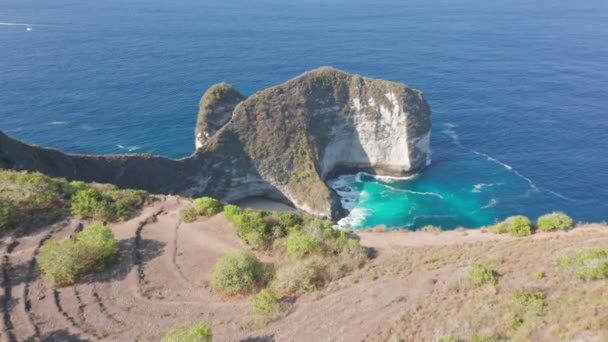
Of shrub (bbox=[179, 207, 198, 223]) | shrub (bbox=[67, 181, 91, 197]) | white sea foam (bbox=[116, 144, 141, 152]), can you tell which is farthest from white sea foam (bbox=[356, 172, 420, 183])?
shrub (bbox=[67, 181, 91, 197])

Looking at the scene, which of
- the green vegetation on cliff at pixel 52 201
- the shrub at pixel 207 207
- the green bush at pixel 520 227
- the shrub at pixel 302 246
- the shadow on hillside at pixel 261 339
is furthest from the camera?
the shrub at pixel 207 207

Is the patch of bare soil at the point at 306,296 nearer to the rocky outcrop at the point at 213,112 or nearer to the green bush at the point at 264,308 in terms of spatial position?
the green bush at the point at 264,308

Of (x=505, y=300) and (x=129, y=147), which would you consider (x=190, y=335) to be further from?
(x=129, y=147)

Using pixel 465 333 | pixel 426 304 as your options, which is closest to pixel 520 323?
pixel 465 333

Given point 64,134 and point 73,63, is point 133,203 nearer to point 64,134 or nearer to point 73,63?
point 64,134

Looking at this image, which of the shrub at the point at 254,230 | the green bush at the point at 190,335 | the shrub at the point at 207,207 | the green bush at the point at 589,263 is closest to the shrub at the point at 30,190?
the shrub at the point at 207,207
